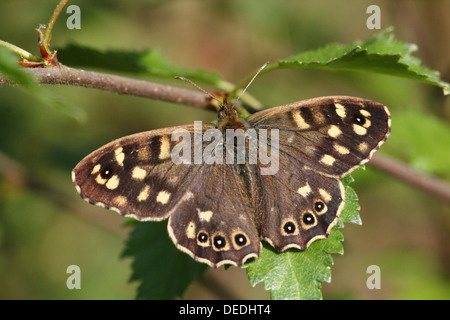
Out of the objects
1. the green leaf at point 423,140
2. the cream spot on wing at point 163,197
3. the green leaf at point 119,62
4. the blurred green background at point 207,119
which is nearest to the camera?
the cream spot on wing at point 163,197

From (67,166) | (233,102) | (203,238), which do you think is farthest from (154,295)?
(67,166)

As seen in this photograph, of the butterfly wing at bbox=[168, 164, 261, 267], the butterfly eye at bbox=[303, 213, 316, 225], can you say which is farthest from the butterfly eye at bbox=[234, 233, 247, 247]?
the butterfly eye at bbox=[303, 213, 316, 225]

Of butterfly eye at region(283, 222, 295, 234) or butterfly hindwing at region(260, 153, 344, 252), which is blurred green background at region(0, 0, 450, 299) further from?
butterfly eye at region(283, 222, 295, 234)

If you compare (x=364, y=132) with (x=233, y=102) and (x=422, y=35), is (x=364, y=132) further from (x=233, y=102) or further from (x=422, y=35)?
(x=422, y=35)

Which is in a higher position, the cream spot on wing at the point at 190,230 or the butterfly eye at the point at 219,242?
the cream spot on wing at the point at 190,230

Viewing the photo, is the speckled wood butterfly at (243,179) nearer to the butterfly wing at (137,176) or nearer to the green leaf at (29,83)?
the butterfly wing at (137,176)

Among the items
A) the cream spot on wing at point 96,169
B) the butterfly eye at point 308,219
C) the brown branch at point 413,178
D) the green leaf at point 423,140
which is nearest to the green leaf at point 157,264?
the cream spot on wing at point 96,169
